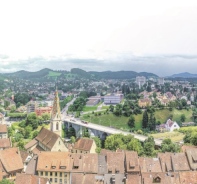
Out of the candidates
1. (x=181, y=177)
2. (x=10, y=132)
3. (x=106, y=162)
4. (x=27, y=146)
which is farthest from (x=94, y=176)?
(x=10, y=132)

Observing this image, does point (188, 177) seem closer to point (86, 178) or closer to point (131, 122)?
point (86, 178)

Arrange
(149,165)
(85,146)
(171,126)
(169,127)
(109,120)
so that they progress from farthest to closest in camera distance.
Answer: (109,120) < (171,126) < (169,127) < (85,146) < (149,165)

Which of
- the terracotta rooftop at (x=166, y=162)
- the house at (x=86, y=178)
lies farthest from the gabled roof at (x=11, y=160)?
the terracotta rooftop at (x=166, y=162)

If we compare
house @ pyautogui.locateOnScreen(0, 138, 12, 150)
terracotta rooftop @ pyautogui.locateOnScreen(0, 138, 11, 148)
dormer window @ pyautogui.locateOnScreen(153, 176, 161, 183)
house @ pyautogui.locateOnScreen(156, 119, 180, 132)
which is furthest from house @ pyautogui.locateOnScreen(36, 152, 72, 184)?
house @ pyautogui.locateOnScreen(156, 119, 180, 132)

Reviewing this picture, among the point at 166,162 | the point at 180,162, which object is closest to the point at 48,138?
the point at 166,162

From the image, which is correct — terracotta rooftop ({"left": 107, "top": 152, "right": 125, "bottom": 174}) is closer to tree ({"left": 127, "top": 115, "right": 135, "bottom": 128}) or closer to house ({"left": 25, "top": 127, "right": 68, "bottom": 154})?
house ({"left": 25, "top": 127, "right": 68, "bottom": 154})

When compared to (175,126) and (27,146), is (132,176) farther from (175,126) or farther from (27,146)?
(175,126)

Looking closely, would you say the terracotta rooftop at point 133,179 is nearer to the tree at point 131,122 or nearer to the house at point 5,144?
the house at point 5,144
